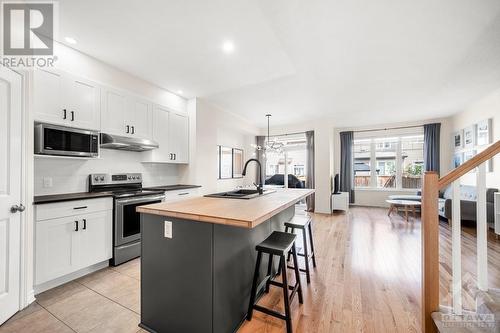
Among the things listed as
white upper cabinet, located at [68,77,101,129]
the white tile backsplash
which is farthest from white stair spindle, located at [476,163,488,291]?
the white tile backsplash

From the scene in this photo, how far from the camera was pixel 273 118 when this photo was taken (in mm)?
6051

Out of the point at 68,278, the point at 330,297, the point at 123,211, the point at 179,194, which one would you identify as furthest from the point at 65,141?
the point at 330,297

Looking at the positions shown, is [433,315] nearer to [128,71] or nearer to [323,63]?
[323,63]

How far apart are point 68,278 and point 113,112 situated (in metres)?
2.17

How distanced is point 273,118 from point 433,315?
17.4ft

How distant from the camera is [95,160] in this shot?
2934 mm

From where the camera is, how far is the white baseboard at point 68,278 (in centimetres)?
210

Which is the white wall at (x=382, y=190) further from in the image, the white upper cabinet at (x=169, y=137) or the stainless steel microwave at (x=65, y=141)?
the stainless steel microwave at (x=65, y=141)

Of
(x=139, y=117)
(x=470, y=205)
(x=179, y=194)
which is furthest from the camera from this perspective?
(x=470, y=205)

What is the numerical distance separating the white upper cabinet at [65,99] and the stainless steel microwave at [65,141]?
11cm

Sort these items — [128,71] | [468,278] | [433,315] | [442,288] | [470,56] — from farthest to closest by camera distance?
[128,71], [470,56], [468,278], [442,288], [433,315]

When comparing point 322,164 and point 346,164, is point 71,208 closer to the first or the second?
point 322,164

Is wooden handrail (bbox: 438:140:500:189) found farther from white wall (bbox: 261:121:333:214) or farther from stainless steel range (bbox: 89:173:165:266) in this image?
white wall (bbox: 261:121:333:214)

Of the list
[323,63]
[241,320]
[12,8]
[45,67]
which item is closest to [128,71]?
[45,67]
